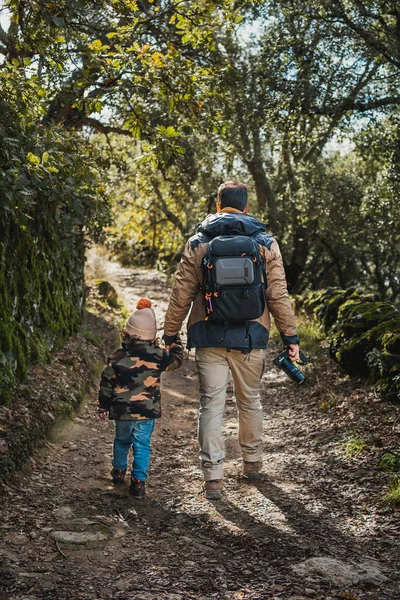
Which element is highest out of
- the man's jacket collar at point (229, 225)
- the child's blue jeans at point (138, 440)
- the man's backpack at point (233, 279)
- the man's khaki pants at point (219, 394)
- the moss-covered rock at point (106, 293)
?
the man's jacket collar at point (229, 225)

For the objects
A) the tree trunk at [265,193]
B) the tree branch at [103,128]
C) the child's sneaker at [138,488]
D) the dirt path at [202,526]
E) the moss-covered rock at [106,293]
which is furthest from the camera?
the tree trunk at [265,193]

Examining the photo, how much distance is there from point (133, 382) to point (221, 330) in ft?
2.81

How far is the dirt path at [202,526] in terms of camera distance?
3785mm

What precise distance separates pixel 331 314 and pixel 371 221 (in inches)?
206

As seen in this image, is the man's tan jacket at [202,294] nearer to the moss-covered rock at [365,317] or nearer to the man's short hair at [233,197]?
the man's short hair at [233,197]

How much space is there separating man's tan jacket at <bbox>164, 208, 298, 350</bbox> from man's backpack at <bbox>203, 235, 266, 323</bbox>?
0.45ft

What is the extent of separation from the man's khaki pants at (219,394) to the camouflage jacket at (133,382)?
380 millimetres

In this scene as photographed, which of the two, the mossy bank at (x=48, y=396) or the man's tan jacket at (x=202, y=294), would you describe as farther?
the mossy bank at (x=48, y=396)

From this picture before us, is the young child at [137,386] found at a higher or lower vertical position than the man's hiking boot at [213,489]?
higher

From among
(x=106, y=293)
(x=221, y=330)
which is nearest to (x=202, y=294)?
(x=221, y=330)

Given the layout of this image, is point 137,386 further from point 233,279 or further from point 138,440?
point 233,279

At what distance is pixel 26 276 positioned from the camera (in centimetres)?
779

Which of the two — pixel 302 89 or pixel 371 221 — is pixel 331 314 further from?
pixel 371 221

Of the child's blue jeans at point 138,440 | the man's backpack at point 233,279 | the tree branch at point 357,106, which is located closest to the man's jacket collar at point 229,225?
the man's backpack at point 233,279
